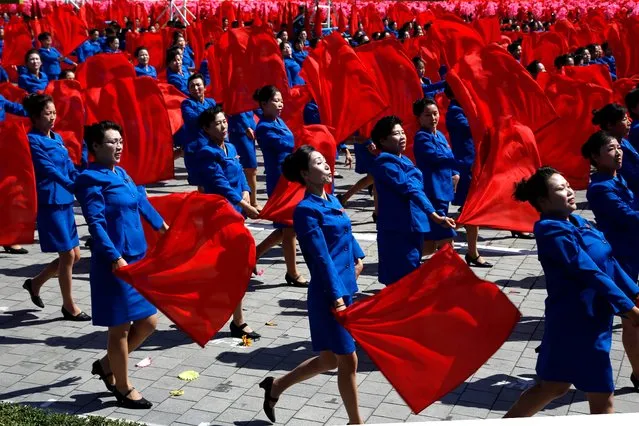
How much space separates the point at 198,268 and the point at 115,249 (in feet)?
1.73

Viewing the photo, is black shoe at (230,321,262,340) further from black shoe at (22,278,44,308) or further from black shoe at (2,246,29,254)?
black shoe at (2,246,29,254)

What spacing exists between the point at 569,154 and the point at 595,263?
16.3 ft

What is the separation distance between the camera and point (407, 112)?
1169 cm

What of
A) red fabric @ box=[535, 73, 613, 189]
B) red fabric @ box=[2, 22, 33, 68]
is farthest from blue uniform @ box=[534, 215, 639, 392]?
red fabric @ box=[2, 22, 33, 68]

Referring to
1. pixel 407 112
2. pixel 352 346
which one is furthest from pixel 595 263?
pixel 407 112

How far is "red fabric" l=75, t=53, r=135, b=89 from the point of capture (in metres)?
12.3

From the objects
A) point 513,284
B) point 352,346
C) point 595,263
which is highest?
point 595,263

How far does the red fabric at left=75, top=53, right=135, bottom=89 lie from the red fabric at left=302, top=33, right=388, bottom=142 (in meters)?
2.30

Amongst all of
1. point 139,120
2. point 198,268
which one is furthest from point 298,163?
point 139,120

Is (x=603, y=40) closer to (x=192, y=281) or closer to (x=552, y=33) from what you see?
(x=552, y=33)

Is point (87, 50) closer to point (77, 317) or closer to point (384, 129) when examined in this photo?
point (77, 317)

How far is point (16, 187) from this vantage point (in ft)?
28.0

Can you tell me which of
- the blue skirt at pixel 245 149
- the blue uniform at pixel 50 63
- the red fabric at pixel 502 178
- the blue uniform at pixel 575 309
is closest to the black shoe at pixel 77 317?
the red fabric at pixel 502 178

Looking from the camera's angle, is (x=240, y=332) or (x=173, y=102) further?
(x=173, y=102)
